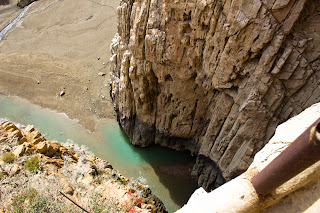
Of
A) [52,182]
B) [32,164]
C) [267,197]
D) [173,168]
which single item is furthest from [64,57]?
[267,197]

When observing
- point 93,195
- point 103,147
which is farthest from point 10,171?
point 103,147

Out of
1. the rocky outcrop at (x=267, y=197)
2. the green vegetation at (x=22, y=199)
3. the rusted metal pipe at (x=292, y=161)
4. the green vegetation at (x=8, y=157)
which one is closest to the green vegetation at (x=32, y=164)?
the green vegetation at (x=8, y=157)

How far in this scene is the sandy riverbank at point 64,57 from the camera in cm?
1723

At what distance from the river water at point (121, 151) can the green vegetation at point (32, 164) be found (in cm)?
671

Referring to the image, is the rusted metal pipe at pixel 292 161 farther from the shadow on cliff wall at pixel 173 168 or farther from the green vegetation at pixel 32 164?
the shadow on cliff wall at pixel 173 168

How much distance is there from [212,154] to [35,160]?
8137 mm

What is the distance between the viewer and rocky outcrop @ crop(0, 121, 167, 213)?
6.62 m

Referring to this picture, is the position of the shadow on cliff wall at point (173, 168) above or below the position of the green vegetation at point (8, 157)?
below

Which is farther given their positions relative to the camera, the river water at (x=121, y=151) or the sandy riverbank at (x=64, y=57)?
the sandy riverbank at (x=64, y=57)

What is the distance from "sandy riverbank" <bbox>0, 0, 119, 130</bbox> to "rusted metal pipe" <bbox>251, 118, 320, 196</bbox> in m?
14.5

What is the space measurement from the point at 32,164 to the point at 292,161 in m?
7.91

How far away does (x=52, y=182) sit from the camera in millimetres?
7156

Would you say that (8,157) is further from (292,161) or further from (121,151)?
(292,161)

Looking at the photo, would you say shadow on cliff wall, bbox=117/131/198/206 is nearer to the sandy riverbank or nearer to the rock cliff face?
the rock cliff face
